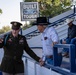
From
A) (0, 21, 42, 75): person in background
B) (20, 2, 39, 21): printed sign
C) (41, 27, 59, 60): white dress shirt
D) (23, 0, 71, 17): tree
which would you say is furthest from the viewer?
(23, 0, 71, 17): tree

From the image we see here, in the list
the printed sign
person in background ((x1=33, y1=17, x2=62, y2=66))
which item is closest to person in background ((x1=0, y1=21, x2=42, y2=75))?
person in background ((x1=33, y1=17, x2=62, y2=66))

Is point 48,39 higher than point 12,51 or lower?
higher

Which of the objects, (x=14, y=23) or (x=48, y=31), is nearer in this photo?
(x=14, y=23)

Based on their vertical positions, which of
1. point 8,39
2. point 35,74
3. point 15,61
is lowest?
point 35,74

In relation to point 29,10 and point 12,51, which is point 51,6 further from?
point 12,51

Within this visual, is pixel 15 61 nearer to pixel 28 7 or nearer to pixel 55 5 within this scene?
pixel 28 7

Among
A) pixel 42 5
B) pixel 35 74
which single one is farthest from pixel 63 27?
pixel 42 5

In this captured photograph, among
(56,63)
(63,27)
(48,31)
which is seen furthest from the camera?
(63,27)

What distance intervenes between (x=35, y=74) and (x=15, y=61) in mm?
1014

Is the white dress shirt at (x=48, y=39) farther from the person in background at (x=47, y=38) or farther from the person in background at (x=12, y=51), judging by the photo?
the person in background at (x=12, y=51)

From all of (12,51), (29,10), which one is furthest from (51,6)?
(12,51)

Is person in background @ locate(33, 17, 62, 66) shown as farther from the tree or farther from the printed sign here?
the tree

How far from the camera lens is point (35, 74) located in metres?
7.24

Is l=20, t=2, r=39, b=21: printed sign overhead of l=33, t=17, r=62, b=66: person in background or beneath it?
overhead
